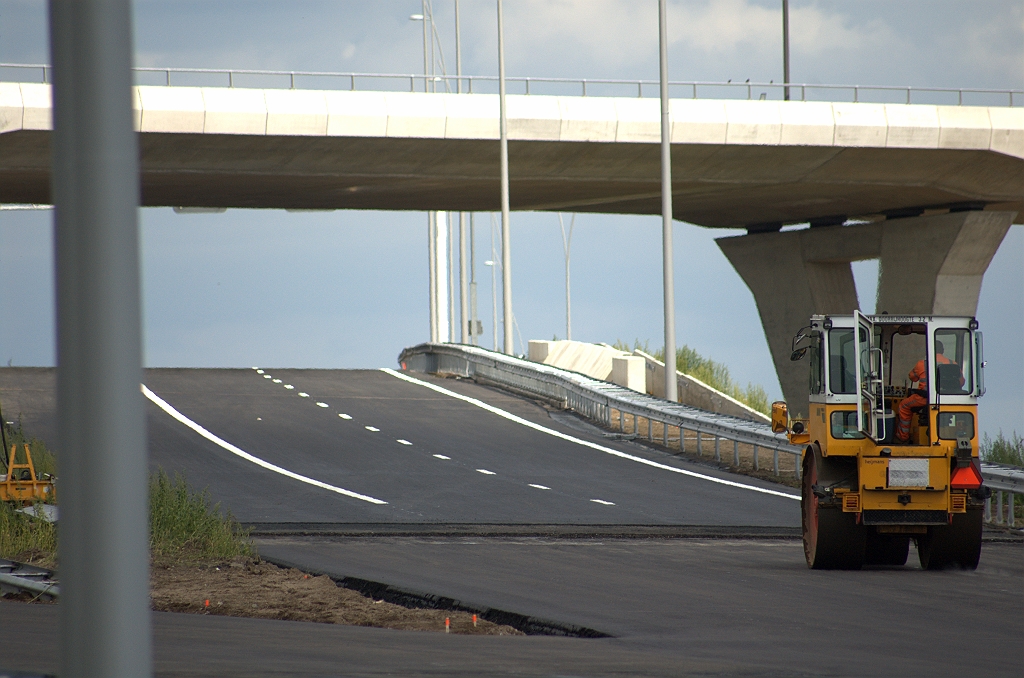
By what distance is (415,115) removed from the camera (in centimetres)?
4472

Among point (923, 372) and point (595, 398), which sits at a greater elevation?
point (923, 372)

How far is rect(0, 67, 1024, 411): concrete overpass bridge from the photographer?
43656 millimetres

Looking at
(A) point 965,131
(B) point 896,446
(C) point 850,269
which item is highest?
(A) point 965,131

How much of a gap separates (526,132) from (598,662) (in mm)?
37582

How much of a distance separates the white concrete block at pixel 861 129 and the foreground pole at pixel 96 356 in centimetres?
4511

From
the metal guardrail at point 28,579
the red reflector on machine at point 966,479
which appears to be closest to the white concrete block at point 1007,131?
the red reflector on machine at point 966,479

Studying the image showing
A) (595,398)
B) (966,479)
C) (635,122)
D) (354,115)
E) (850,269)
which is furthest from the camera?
(850,269)

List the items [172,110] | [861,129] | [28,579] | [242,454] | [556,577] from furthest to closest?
1. [861,129]
2. [172,110]
3. [242,454]
4. [556,577]
5. [28,579]

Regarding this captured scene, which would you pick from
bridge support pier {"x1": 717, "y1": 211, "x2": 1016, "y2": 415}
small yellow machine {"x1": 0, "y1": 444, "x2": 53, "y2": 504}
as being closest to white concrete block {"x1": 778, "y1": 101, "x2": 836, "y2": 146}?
bridge support pier {"x1": 717, "y1": 211, "x2": 1016, "y2": 415}

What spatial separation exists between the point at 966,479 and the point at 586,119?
107ft

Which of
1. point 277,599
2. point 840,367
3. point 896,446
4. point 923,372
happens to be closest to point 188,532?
point 277,599

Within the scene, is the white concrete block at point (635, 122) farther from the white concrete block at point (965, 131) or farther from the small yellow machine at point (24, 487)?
the small yellow machine at point (24, 487)

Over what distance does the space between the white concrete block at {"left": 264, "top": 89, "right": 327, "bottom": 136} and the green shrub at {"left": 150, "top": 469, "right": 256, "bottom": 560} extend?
29689mm

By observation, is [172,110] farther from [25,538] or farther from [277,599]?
[277,599]
